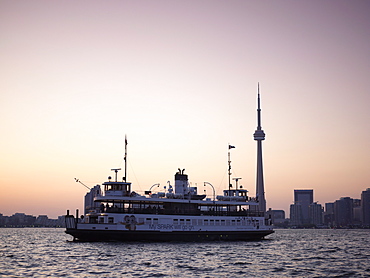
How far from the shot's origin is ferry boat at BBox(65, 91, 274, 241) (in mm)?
53688

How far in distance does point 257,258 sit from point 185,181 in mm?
23729

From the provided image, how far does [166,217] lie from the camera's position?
5691 cm

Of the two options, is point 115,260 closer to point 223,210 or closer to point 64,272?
point 64,272

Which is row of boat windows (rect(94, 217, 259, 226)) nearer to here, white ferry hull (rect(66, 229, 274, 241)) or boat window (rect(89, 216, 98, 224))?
boat window (rect(89, 216, 98, 224))

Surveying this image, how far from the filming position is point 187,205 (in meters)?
59.6

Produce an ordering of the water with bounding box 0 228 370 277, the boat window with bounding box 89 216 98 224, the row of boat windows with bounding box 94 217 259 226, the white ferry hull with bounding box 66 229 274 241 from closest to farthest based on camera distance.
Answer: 1. the water with bounding box 0 228 370 277
2. the white ferry hull with bounding box 66 229 274 241
3. the boat window with bounding box 89 216 98 224
4. the row of boat windows with bounding box 94 217 259 226

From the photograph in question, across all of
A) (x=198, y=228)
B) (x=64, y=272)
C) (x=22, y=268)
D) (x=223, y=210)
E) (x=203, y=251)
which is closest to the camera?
(x=64, y=272)

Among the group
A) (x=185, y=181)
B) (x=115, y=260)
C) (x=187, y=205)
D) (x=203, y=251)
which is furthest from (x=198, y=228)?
(x=115, y=260)

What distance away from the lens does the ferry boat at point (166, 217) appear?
5369 cm

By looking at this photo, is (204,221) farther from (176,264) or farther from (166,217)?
(176,264)

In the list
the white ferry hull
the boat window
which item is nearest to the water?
the white ferry hull

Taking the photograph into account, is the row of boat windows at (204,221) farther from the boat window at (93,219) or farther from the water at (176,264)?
the water at (176,264)

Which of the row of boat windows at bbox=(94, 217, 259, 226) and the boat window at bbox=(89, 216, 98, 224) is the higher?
the boat window at bbox=(89, 216, 98, 224)

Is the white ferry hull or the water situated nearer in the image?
the water
